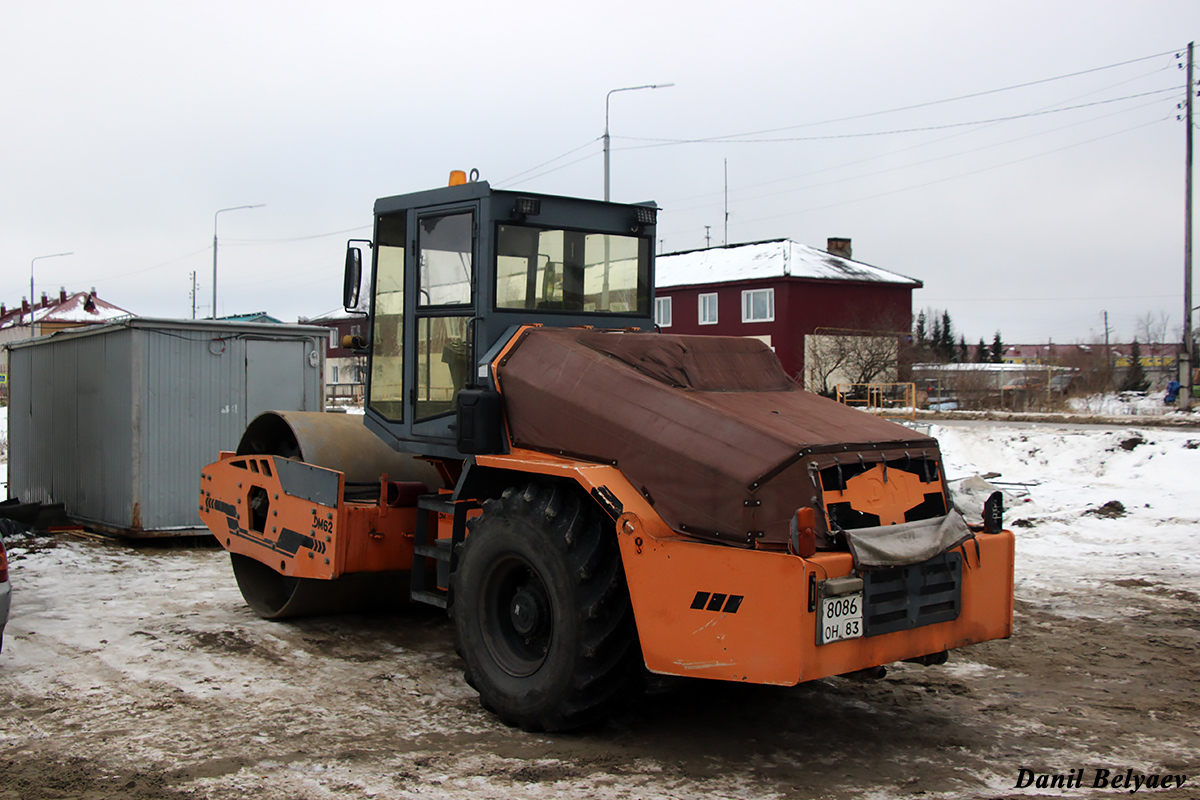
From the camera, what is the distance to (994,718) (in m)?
6.04

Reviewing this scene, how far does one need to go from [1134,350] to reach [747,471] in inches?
2971

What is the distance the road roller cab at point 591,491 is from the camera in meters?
4.99

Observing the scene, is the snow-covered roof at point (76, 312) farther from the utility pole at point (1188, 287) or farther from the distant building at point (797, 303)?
the utility pole at point (1188, 287)

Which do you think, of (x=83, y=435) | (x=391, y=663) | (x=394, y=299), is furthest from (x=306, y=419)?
(x=83, y=435)

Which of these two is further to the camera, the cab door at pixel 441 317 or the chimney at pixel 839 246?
the chimney at pixel 839 246

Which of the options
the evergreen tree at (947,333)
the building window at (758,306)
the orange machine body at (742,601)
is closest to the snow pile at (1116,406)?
the building window at (758,306)

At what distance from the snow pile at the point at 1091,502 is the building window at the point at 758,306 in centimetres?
2439

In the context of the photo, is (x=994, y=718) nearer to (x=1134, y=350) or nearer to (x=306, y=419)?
(x=306, y=419)

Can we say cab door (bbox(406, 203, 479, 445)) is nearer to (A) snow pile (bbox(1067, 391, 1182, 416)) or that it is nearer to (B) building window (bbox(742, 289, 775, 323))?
(A) snow pile (bbox(1067, 391, 1182, 416))

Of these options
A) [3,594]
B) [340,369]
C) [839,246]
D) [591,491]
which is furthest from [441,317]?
[340,369]

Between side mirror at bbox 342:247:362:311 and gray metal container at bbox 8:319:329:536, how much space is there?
6095 mm

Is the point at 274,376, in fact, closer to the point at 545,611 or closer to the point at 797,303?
the point at 545,611

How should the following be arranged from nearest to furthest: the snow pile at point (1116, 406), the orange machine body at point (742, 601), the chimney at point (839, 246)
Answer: the orange machine body at point (742, 601), the snow pile at point (1116, 406), the chimney at point (839, 246)

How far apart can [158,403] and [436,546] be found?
6.90 m
